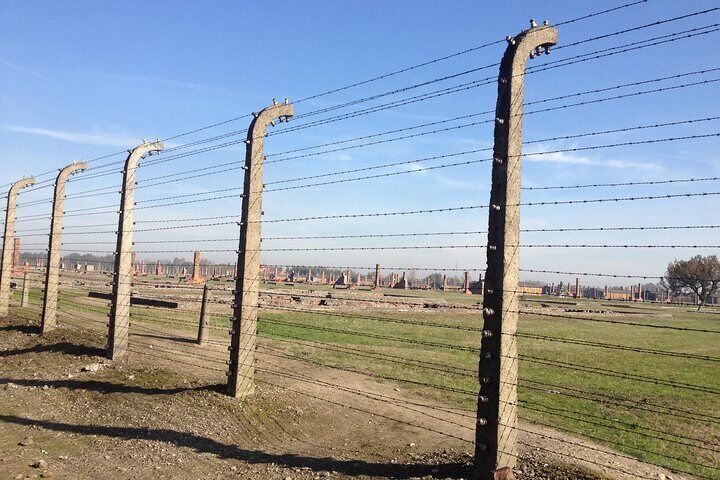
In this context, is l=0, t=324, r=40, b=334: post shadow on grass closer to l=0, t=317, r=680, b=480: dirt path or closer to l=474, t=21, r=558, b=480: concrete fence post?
l=0, t=317, r=680, b=480: dirt path

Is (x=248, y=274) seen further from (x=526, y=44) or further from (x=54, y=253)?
(x=54, y=253)

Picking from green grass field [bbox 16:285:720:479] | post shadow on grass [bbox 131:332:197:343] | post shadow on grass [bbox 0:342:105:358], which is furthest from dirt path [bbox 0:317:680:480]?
post shadow on grass [bbox 131:332:197:343]

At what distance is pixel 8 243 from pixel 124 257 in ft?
26.3

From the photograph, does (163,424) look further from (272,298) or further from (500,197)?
(272,298)

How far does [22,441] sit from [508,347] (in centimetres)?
582

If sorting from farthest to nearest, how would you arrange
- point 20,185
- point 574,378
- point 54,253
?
point 20,185 → point 574,378 → point 54,253

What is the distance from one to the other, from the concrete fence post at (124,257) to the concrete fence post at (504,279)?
814 cm

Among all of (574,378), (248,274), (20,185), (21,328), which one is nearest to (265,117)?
(248,274)

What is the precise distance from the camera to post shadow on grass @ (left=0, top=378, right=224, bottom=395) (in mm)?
8156

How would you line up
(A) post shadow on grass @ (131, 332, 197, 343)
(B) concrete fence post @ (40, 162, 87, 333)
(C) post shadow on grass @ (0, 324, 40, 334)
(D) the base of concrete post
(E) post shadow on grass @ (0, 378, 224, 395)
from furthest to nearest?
1. (A) post shadow on grass @ (131, 332, 197, 343)
2. (C) post shadow on grass @ (0, 324, 40, 334)
3. (B) concrete fence post @ (40, 162, 87, 333)
4. (E) post shadow on grass @ (0, 378, 224, 395)
5. (D) the base of concrete post

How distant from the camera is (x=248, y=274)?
8172mm

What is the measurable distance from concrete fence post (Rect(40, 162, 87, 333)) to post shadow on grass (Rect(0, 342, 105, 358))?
1486 millimetres

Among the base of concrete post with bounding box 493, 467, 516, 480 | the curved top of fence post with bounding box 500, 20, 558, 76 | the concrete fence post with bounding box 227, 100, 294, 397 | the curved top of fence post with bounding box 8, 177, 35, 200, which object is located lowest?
the base of concrete post with bounding box 493, 467, 516, 480

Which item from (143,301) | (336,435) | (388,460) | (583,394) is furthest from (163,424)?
(143,301)
